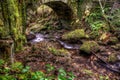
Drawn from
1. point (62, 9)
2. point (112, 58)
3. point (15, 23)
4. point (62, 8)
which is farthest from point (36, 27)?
point (112, 58)

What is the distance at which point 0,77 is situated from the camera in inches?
95.6

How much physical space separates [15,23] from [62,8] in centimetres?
479

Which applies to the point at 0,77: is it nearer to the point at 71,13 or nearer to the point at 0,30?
the point at 0,30

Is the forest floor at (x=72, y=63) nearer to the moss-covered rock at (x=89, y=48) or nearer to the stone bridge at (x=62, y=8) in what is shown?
the moss-covered rock at (x=89, y=48)

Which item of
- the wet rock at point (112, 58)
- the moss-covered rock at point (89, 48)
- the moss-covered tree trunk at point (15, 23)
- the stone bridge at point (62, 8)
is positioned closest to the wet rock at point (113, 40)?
the moss-covered rock at point (89, 48)

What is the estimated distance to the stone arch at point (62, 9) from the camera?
10439mm

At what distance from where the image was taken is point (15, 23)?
7148 millimetres

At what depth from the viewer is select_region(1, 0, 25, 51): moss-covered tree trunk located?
22.3ft

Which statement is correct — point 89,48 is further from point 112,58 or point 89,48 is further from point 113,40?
point 113,40

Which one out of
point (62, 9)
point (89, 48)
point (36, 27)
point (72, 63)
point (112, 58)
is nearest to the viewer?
point (72, 63)

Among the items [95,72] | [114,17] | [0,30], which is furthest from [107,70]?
[114,17]

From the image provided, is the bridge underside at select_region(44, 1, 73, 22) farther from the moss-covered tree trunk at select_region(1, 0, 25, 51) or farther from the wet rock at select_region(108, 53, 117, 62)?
the wet rock at select_region(108, 53, 117, 62)

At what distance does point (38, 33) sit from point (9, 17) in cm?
617

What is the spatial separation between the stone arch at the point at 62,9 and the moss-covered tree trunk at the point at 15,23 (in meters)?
3.10
